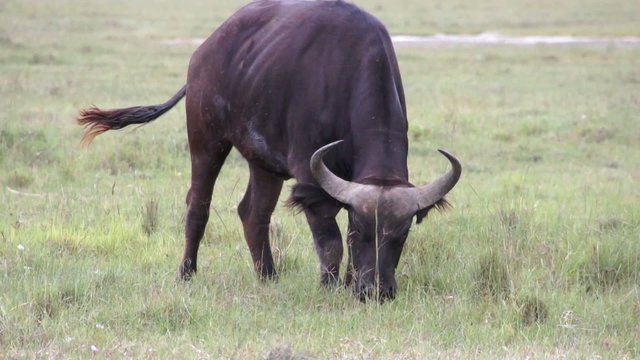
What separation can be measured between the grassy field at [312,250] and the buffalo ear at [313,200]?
0.50 m

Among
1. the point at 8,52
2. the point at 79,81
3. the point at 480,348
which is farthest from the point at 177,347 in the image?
the point at 8,52

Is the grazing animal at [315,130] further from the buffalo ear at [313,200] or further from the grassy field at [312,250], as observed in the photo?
the grassy field at [312,250]

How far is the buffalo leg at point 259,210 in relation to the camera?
7277 millimetres

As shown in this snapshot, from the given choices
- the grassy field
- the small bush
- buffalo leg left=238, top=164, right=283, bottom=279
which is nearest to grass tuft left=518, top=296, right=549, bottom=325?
the grassy field

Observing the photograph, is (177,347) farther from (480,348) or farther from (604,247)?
(604,247)

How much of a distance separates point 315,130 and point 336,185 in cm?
58

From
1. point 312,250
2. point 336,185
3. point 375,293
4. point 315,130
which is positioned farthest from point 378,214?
point 312,250

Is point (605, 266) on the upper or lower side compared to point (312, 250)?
upper

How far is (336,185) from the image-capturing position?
5.97 m

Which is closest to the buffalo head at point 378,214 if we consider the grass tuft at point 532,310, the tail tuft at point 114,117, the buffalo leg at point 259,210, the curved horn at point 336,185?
the curved horn at point 336,185

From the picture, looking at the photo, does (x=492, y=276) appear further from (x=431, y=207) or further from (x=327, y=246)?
(x=327, y=246)

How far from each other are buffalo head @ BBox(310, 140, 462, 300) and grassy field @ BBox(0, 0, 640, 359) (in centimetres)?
18

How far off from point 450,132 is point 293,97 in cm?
690

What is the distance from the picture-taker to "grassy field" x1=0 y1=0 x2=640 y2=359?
212 inches
